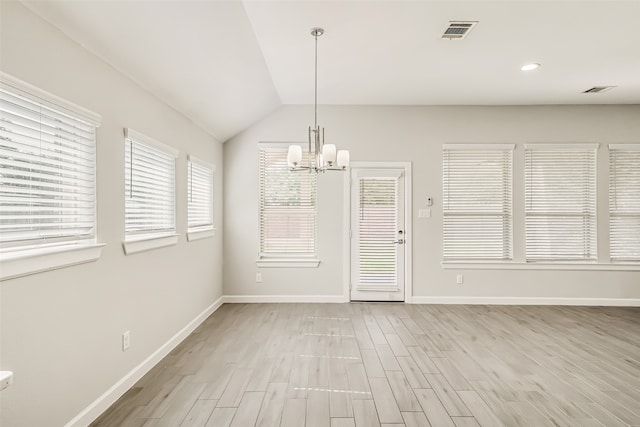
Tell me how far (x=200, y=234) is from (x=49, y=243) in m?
2.34

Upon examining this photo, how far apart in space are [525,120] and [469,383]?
4.11 meters

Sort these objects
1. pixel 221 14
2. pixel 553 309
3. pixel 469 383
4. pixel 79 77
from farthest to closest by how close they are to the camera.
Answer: pixel 553 309 < pixel 469 383 < pixel 221 14 < pixel 79 77

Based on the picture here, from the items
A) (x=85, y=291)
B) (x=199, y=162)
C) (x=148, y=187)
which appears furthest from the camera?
(x=199, y=162)

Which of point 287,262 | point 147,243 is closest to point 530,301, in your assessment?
point 287,262

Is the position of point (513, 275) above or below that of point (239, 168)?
below

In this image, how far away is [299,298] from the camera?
5.27 meters

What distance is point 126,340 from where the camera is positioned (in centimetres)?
270

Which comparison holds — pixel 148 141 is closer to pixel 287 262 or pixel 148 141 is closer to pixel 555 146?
pixel 287 262

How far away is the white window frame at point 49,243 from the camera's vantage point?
1.69 meters

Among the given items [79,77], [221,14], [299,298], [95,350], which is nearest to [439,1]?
[221,14]

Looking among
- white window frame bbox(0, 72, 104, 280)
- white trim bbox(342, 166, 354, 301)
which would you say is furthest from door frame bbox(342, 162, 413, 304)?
white window frame bbox(0, 72, 104, 280)

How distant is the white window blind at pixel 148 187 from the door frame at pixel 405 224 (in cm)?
249

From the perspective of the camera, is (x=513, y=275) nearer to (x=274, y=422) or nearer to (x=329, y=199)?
(x=329, y=199)

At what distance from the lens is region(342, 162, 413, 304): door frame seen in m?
5.24
